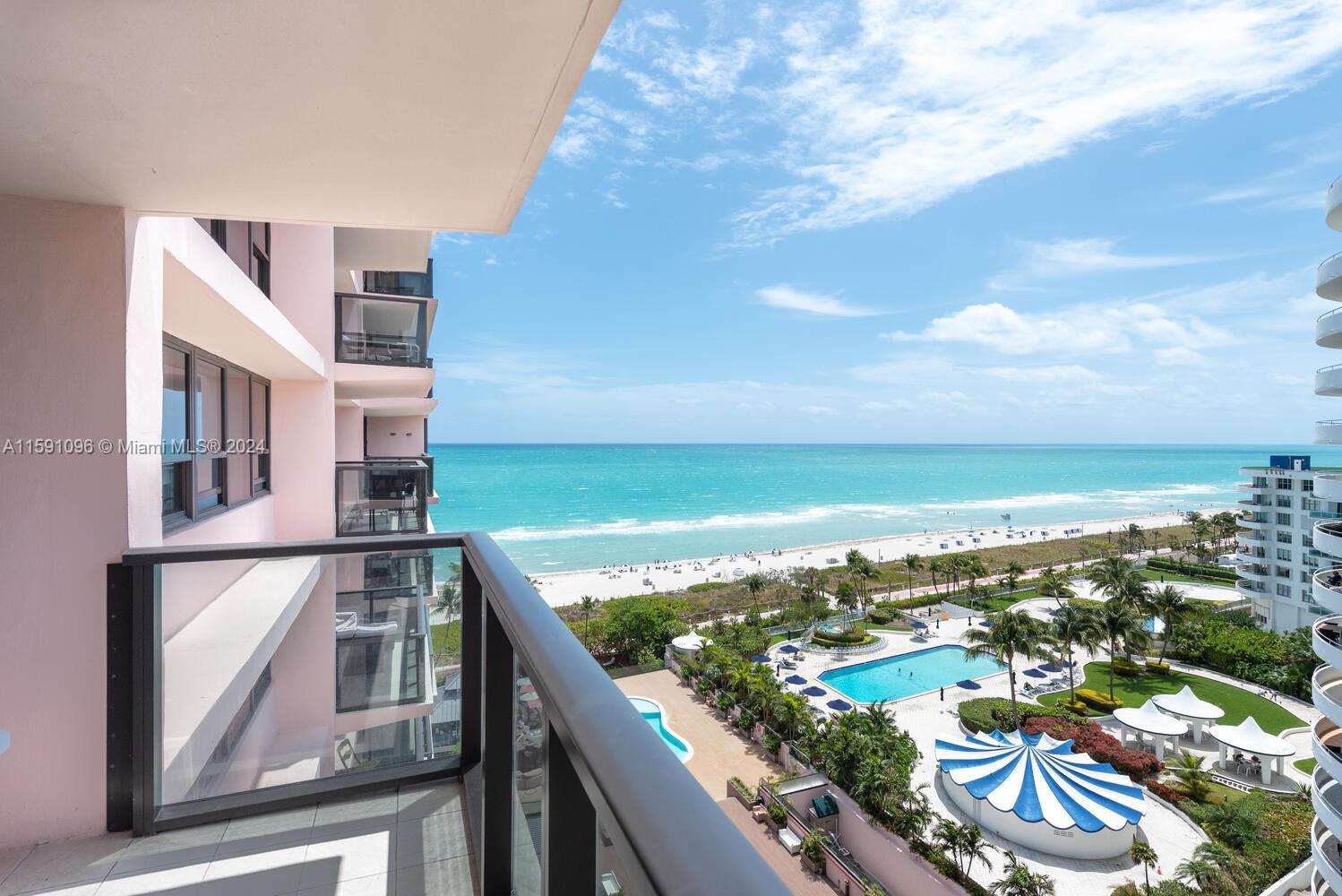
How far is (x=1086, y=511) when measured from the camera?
204 feet

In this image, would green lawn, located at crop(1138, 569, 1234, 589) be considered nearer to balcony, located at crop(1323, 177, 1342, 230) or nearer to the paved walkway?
balcony, located at crop(1323, 177, 1342, 230)

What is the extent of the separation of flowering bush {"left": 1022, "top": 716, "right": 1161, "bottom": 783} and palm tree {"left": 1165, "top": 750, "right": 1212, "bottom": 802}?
1.72 feet

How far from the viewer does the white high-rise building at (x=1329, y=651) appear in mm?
9477

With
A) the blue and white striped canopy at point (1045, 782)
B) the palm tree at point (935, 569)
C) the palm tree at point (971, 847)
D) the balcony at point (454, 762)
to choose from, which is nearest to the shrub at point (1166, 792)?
the blue and white striped canopy at point (1045, 782)

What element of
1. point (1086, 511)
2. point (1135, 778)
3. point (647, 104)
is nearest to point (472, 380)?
Result: point (647, 104)

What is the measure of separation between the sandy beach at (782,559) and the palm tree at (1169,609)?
1617cm

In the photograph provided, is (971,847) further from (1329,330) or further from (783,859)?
(1329,330)

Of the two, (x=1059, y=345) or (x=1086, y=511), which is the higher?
(x=1059, y=345)

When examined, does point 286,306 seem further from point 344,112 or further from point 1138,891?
point 1138,891

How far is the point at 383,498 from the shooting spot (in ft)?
27.7

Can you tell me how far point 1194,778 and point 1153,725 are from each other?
2122 mm

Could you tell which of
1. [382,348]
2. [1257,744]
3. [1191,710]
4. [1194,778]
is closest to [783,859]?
[1194,778]

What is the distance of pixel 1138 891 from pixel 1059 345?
109320 millimetres

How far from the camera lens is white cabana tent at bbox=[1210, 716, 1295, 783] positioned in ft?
47.8
